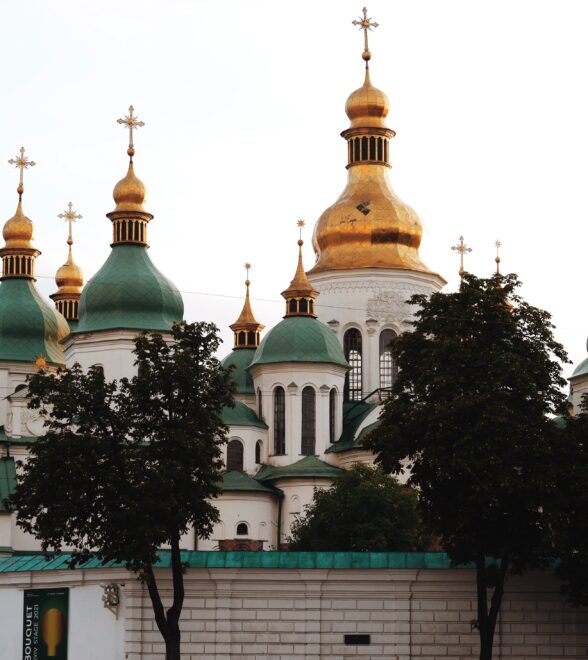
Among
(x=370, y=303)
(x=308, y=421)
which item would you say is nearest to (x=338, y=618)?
(x=308, y=421)

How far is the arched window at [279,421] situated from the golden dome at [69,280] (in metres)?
19.3

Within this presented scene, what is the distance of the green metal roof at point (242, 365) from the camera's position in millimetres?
80875

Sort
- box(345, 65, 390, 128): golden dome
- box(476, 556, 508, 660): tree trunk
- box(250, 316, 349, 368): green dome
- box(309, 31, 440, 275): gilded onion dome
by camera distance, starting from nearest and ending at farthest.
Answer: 1. box(476, 556, 508, 660): tree trunk
2. box(250, 316, 349, 368): green dome
3. box(309, 31, 440, 275): gilded onion dome
4. box(345, 65, 390, 128): golden dome

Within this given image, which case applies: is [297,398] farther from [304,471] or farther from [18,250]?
[18,250]

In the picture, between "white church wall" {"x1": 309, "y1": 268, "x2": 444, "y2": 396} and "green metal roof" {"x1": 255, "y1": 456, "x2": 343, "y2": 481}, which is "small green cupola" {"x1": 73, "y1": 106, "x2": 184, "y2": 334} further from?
"white church wall" {"x1": 309, "y1": 268, "x2": 444, "y2": 396}

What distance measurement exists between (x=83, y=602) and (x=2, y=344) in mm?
42213

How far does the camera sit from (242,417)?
77438 mm

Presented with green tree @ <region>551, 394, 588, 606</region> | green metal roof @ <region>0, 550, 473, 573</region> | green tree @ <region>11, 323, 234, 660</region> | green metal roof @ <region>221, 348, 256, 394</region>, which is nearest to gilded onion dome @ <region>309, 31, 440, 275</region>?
green metal roof @ <region>221, 348, 256, 394</region>

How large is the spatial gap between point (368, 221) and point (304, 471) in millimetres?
13891

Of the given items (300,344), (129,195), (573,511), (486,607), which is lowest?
(486,607)

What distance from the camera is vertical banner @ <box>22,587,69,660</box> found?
40.2m

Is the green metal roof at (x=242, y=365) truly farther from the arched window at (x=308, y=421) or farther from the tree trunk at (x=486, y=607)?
the tree trunk at (x=486, y=607)

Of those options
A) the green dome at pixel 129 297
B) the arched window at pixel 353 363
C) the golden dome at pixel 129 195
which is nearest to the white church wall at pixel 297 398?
the arched window at pixel 353 363

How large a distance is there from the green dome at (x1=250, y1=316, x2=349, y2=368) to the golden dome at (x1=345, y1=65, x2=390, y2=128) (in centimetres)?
1183
